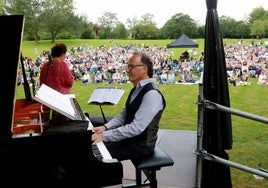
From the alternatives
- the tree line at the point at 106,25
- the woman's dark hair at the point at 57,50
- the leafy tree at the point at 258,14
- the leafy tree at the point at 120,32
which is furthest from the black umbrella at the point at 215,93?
the leafy tree at the point at 120,32

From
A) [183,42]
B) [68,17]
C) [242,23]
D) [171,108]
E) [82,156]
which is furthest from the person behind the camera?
[68,17]

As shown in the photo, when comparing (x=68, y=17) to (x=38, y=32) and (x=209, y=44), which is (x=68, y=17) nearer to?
(x=38, y=32)

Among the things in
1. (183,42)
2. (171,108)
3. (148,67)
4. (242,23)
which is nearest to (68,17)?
(242,23)

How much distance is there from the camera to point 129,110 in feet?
10.8

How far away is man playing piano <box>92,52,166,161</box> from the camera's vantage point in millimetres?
3041

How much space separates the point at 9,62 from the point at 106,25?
63.8 metres

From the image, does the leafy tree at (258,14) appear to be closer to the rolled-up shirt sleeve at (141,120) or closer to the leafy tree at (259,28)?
the leafy tree at (259,28)

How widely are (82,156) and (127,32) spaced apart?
63.0 metres

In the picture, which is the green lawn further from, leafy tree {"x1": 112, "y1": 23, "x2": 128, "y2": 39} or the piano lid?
leafy tree {"x1": 112, "y1": 23, "x2": 128, "y2": 39}

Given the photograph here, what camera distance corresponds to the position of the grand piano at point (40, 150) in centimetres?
242

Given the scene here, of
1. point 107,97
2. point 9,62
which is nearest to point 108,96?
point 107,97

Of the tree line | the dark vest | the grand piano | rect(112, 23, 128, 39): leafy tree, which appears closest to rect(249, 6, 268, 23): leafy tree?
the tree line

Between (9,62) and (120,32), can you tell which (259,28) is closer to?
(120,32)

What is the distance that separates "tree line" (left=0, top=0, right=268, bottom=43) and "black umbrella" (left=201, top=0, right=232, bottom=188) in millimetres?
44248
